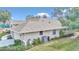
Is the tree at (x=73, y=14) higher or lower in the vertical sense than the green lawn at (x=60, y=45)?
higher

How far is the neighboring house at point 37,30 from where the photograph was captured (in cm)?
239

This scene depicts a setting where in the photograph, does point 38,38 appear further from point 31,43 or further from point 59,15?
point 59,15

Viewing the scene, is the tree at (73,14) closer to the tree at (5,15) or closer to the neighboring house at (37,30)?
the neighboring house at (37,30)

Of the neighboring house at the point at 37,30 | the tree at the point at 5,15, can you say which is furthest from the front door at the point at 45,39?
the tree at the point at 5,15

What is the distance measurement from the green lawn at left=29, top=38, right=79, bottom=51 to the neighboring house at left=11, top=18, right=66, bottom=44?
0.16 ft

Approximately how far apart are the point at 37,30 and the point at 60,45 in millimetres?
214

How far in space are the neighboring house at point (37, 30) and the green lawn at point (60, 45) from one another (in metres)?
0.05

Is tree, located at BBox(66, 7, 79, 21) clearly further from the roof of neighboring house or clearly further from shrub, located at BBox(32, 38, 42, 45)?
shrub, located at BBox(32, 38, 42, 45)

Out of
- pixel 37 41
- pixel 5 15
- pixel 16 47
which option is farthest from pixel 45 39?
pixel 5 15

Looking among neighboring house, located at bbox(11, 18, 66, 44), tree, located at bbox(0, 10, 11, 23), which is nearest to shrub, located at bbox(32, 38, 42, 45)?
neighboring house, located at bbox(11, 18, 66, 44)

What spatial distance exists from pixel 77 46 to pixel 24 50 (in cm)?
41

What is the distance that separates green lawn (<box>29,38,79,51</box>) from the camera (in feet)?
7.83

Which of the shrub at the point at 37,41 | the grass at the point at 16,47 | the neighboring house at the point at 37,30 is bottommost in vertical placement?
the grass at the point at 16,47

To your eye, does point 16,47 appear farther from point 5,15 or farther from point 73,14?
point 73,14
